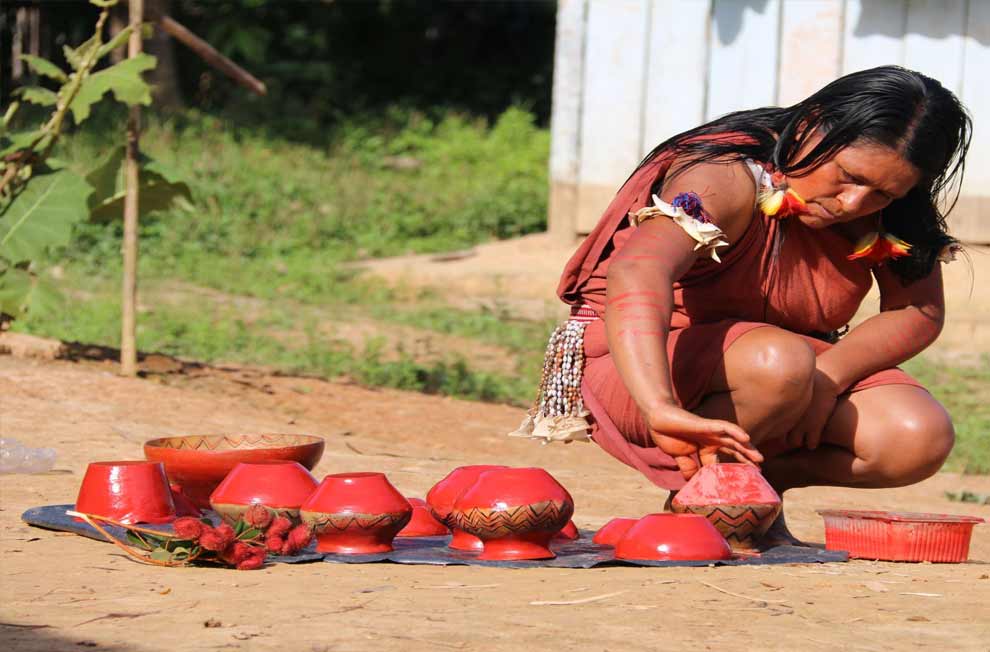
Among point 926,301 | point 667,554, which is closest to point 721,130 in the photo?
point 926,301

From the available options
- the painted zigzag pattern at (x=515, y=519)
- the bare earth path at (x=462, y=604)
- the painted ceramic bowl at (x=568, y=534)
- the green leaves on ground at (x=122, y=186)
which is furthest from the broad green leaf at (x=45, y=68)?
the painted zigzag pattern at (x=515, y=519)

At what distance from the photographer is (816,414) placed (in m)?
3.15

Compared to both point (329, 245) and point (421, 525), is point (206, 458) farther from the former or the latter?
point (329, 245)

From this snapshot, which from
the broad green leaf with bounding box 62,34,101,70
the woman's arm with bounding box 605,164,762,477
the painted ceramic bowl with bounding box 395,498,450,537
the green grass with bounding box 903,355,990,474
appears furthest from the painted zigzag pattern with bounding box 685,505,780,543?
the broad green leaf with bounding box 62,34,101,70

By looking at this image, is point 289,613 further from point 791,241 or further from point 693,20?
point 693,20

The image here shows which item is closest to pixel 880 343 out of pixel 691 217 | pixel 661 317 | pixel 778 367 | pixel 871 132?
pixel 778 367

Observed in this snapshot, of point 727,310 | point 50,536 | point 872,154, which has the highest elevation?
point 872,154

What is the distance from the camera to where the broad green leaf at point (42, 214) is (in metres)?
5.27

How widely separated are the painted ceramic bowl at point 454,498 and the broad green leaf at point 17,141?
309 centimetres

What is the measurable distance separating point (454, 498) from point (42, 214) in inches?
119

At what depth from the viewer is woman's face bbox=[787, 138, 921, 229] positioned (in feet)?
9.33

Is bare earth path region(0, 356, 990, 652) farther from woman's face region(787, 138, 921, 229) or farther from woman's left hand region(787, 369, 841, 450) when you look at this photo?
woman's face region(787, 138, 921, 229)

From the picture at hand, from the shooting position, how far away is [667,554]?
9.04 feet

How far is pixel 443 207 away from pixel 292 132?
3292 millimetres
